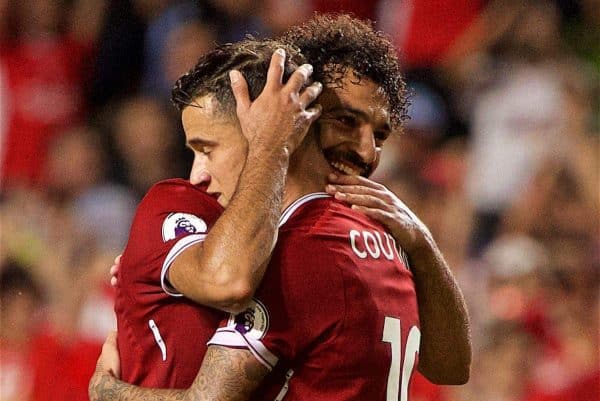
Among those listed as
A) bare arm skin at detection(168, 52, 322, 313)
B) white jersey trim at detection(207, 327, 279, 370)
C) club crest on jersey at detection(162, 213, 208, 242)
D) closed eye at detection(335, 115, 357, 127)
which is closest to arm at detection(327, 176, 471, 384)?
closed eye at detection(335, 115, 357, 127)

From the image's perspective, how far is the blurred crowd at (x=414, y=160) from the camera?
628cm

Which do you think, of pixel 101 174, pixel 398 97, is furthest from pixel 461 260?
pixel 398 97

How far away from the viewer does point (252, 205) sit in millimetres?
2688

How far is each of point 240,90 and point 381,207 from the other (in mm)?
479

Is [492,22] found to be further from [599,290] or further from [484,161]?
[599,290]

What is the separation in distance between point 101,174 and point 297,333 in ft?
17.9

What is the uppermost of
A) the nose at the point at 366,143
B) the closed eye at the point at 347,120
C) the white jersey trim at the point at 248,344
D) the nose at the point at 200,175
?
the closed eye at the point at 347,120

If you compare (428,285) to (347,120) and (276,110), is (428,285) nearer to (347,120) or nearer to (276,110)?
(347,120)

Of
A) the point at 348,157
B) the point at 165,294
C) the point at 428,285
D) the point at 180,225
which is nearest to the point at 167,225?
the point at 180,225

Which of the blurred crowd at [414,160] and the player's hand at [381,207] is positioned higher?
the player's hand at [381,207]

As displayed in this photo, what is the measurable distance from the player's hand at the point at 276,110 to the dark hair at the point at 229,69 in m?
0.06

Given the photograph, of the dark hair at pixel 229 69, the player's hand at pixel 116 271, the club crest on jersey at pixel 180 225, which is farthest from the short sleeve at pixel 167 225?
the dark hair at pixel 229 69

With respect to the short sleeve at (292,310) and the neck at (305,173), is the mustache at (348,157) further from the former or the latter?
the short sleeve at (292,310)

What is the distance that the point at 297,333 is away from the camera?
8.94ft
